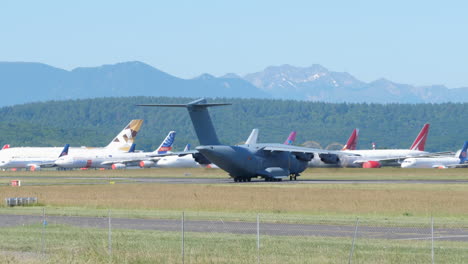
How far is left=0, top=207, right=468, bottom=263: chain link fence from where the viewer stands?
→ 92.9 feet

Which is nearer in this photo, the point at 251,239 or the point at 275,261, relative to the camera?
the point at 275,261

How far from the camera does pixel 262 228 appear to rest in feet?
129

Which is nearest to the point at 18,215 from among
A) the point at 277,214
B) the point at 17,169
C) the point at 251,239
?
the point at 277,214

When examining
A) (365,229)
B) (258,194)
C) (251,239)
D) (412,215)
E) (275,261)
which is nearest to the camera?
(275,261)

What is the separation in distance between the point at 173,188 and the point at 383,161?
245ft

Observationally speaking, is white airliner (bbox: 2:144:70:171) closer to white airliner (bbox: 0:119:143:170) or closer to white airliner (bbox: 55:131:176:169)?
white airliner (bbox: 0:119:143:170)

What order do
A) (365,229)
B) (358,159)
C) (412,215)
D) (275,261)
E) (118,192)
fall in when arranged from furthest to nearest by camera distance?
(358,159) → (118,192) → (412,215) → (365,229) → (275,261)

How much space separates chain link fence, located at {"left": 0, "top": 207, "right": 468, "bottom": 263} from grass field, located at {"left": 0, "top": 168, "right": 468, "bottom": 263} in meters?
0.05

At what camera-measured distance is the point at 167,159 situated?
15175 cm

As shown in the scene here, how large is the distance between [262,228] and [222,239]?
16.8ft

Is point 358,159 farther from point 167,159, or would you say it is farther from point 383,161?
point 167,159

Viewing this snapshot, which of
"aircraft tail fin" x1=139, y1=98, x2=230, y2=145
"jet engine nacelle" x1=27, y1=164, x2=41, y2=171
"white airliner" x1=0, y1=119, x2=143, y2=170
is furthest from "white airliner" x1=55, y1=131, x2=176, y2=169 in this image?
"aircraft tail fin" x1=139, y1=98, x2=230, y2=145

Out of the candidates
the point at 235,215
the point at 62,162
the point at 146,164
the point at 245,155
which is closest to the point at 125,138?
the point at 146,164

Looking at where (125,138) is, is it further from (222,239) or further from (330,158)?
(222,239)
